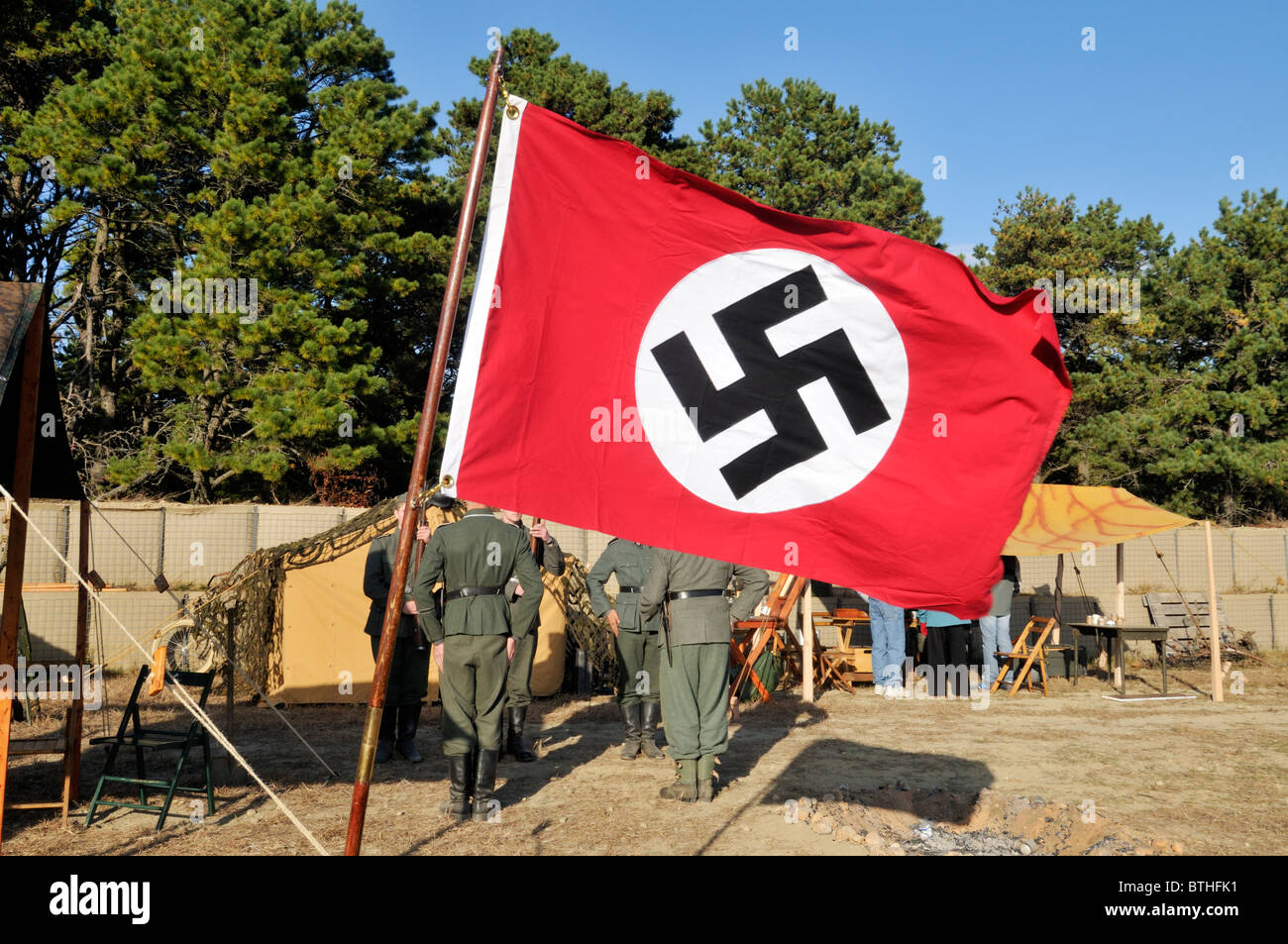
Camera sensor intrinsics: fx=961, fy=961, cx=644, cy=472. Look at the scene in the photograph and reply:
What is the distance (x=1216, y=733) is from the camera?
35.0ft

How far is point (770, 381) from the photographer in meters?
4.54

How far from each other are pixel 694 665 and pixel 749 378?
3.34 metres

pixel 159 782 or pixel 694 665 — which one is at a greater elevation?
pixel 694 665

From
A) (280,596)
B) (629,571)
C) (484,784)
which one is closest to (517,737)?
(629,571)

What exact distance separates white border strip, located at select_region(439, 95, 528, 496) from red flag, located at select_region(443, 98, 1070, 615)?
0.02 m

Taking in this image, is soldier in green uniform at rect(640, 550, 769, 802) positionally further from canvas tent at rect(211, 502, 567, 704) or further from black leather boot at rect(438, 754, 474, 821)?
canvas tent at rect(211, 502, 567, 704)

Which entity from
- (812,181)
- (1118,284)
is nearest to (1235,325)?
(1118,284)

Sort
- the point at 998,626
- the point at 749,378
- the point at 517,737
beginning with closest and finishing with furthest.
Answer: the point at 749,378 → the point at 517,737 → the point at 998,626

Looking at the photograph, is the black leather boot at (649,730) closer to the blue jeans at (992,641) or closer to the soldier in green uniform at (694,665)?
the soldier in green uniform at (694,665)

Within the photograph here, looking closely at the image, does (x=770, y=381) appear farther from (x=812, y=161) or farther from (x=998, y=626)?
(x=812, y=161)

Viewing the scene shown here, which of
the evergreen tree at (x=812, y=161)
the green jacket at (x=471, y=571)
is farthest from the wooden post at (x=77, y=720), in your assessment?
the evergreen tree at (x=812, y=161)

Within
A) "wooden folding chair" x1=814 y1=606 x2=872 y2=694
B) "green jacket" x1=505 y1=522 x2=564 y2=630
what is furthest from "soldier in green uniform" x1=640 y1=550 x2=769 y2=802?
"wooden folding chair" x1=814 y1=606 x2=872 y2=694
